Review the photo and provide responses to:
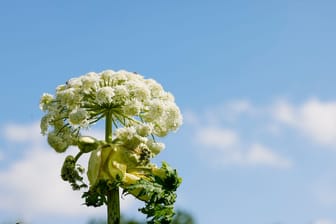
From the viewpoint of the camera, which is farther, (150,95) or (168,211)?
(150,95)

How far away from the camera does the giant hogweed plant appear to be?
5.47m

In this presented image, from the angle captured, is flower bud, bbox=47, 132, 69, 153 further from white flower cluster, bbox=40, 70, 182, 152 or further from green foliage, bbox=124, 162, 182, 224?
green foliage, bbox=124, 162, 182, 224

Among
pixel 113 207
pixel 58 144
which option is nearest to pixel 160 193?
pixel 113 207

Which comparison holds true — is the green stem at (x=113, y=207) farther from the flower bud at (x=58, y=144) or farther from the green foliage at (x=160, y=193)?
the flower bud at (x=58, y=144)

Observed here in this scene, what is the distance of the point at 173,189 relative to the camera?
5496 millimetres

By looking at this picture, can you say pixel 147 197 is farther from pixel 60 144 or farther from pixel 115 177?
pixel 60 144

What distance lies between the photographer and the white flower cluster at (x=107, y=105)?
5.56 m

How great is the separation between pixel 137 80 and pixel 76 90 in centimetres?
46

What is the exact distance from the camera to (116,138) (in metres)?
5.59

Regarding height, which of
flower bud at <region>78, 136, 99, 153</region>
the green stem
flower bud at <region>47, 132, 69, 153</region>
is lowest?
the green stem

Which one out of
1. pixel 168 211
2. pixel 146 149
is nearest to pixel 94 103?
pixel 146 149

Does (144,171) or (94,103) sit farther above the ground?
(94,103)

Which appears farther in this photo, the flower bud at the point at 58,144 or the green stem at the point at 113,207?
the flower bud at the point at 58,144

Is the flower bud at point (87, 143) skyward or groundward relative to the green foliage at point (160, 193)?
skyward
